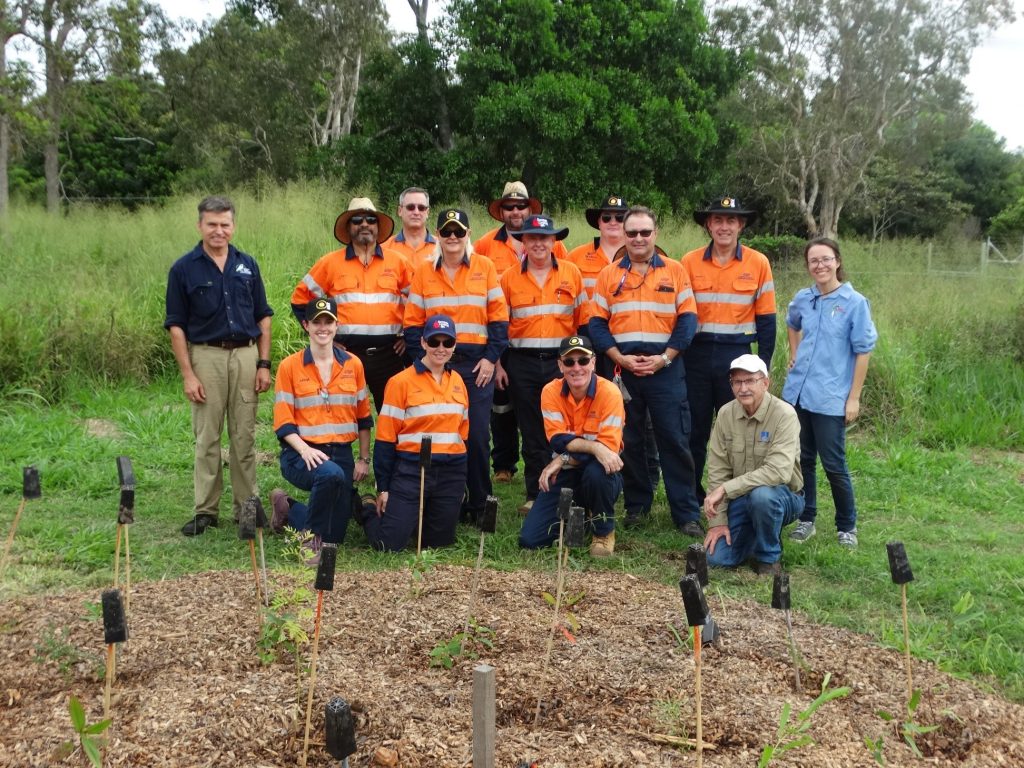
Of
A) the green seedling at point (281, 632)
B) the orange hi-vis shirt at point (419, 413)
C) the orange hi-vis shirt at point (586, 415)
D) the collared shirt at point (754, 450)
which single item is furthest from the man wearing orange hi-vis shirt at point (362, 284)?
the green seedling at point (281, 632)

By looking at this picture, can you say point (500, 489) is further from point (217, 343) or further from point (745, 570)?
point (217, 343)

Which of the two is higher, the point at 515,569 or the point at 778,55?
the point at 778,55

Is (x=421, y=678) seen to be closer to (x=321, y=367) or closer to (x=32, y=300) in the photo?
(x=321, y=367)

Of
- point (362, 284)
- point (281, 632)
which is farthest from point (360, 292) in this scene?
point (281, 632)

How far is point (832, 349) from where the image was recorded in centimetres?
561

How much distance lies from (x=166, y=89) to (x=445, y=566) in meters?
20.8

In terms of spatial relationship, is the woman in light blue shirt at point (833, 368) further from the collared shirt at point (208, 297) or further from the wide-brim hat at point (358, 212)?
the collared shirt at point (208, 297)

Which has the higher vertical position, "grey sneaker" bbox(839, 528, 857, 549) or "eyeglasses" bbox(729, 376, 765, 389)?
"eyeglasses" bbox(729, 376, 765, 389)

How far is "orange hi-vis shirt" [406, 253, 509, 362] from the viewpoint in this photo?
5797 mm

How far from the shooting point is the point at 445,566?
16.3ft

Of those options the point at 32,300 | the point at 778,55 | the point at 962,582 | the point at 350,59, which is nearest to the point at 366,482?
the point at 962,582

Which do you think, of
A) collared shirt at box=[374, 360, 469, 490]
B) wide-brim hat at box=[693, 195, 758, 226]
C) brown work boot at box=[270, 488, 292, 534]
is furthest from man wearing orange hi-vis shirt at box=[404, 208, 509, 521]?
wide-brim hat at box=[693, 195, 758, 226]

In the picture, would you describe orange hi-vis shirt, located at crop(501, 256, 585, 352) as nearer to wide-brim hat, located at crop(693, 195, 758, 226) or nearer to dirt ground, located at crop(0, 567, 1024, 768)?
wide-brim hat, located at crop(693, 195, 758, 226)

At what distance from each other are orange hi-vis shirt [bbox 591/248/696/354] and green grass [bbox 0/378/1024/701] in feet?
3.99
